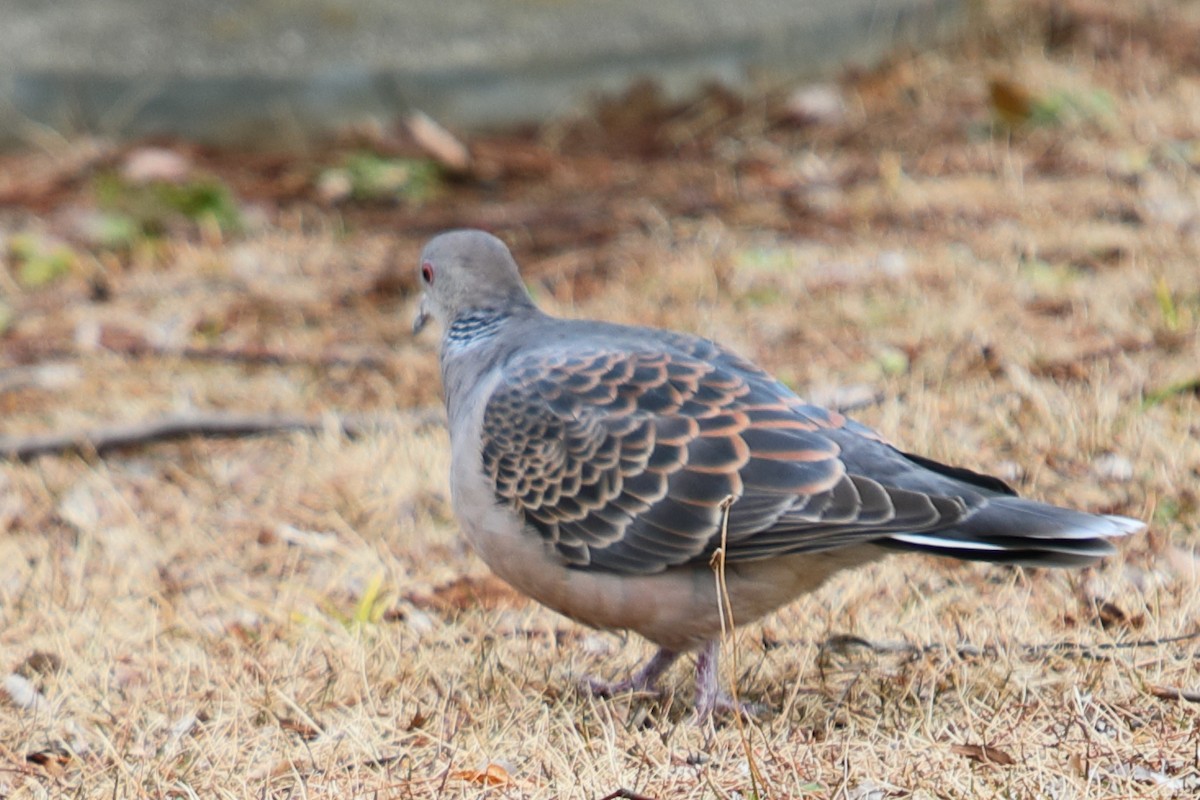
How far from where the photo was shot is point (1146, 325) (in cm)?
493

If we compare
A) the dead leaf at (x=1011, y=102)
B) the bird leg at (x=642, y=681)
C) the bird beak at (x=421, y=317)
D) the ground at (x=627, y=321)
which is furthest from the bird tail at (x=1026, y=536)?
the dead leaf at (x=1011, y=102)

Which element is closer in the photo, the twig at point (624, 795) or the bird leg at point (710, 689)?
the twig at point (624, 795)

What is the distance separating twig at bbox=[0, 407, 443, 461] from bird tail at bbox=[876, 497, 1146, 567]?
230cm

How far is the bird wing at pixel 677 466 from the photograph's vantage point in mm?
2879

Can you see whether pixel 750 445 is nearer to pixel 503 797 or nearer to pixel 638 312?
pixel 503 797

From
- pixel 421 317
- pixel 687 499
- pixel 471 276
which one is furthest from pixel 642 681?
pixel 421 317

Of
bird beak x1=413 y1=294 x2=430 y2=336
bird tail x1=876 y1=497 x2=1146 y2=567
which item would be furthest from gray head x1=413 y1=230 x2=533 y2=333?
bird tail x1=876 y1=497 x2=1146 y2=567

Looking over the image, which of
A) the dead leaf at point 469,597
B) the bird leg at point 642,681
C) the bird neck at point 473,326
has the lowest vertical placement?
the dead leaf at point 469,597

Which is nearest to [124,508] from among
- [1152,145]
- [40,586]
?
[40,586]

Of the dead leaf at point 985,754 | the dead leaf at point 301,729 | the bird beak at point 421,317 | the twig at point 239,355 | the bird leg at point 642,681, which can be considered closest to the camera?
the dead leaf at point 985,754

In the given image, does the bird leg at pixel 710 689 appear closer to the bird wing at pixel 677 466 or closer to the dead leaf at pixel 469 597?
the bird wing at pixel 677 466

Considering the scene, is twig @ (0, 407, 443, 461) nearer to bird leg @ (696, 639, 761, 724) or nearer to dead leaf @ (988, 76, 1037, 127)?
bird leg @ (696, 639, 761, 724)

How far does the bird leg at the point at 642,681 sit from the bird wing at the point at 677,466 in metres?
0.27

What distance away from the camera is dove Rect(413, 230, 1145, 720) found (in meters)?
2.84
